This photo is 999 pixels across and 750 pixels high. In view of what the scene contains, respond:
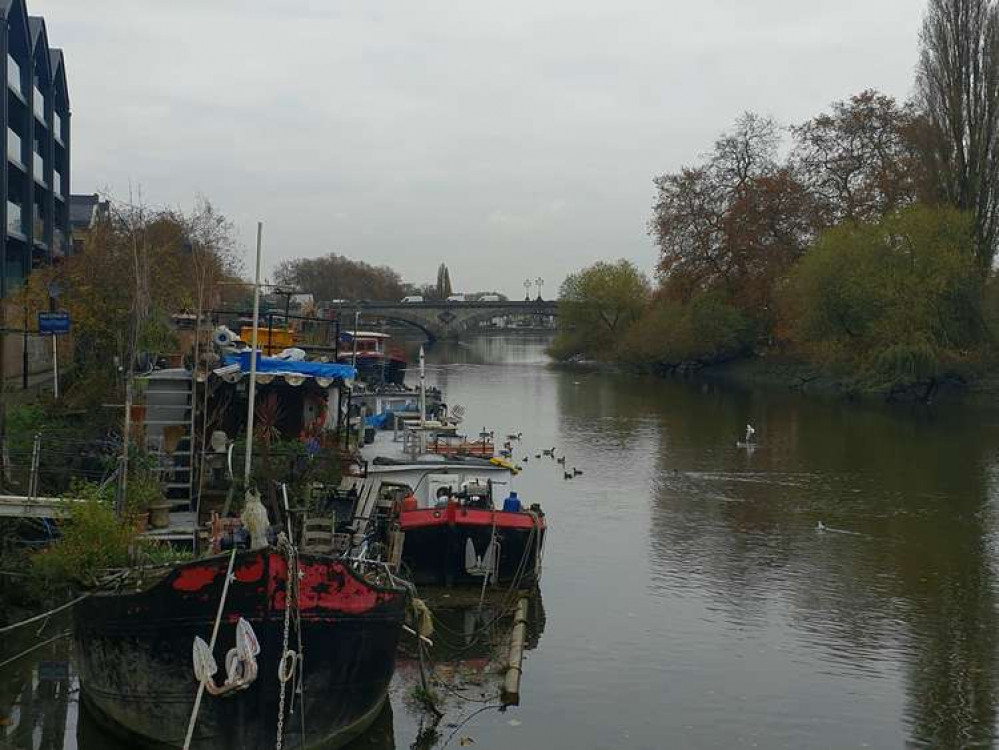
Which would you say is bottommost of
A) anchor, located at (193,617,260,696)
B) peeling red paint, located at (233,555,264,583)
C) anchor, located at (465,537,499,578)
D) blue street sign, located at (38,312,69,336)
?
A: anchor, located at (465,537,499,578)

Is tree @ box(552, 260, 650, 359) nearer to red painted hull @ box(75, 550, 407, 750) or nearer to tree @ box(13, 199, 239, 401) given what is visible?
tree @ box(13, 199, 239, 401)

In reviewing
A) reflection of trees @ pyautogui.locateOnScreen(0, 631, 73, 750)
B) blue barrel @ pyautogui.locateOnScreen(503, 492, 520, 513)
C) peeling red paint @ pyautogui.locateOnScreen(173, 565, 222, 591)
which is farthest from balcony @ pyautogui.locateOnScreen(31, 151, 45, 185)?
peeling red paint @ pyautogui.locateOnScreen(173, 565, 222, 591)

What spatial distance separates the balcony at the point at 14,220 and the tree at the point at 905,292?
3806 cm

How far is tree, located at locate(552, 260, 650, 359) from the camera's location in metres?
88.6

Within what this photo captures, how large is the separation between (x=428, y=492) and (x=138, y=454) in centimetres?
555

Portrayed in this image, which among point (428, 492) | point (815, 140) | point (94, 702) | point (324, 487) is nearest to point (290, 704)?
point (94, 702)

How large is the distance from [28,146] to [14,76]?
2570mm

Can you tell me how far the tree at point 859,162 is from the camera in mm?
65000

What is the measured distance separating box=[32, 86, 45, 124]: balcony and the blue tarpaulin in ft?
103

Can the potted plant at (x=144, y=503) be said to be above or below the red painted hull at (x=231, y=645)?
above

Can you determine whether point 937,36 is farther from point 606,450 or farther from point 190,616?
point 190,616

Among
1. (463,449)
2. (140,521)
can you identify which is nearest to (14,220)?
(463,449)

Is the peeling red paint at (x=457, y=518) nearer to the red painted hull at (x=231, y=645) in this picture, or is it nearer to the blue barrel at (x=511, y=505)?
the blue barrel at (x=511, y=505)

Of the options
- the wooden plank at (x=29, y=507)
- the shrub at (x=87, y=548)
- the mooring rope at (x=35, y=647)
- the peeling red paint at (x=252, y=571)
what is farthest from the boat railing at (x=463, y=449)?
the peeling red paint at (x=252, y=571)
